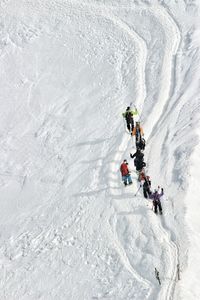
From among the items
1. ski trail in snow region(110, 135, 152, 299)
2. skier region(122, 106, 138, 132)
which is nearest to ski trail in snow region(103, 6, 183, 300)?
ski trail in snow region(110, 135, 152, 299)

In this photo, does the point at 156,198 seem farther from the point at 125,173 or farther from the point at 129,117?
the point at 129,117

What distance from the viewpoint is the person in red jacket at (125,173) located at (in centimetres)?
2335

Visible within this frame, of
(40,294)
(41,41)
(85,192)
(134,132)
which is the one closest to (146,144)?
(134,132)

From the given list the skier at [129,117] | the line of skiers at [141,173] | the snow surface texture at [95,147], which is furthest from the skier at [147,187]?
the skier at [129,117]

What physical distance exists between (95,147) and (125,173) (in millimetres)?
6106

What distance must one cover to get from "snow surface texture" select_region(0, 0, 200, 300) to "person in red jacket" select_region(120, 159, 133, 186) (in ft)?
1.51

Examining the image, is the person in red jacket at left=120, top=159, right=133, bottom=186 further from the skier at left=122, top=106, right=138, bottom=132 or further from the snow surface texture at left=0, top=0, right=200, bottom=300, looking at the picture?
the skier at left=122, top=106, right=138, bottom=132

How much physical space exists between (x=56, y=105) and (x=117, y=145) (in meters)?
9.57

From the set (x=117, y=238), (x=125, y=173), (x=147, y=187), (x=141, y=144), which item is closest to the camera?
(x=117, y=238)

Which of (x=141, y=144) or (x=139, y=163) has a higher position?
(x=141, y=144)

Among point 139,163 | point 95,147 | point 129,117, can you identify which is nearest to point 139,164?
point 139,163

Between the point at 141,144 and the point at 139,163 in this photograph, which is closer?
Answer: the point at 139,163

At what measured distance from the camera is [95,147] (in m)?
29.4

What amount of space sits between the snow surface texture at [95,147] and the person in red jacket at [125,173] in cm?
46
